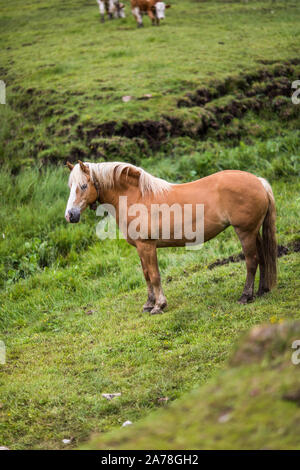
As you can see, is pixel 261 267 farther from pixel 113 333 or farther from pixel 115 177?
pixel 115 177

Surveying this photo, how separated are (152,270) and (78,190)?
1.26 m

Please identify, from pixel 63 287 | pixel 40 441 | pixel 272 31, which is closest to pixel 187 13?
pixel 272 31

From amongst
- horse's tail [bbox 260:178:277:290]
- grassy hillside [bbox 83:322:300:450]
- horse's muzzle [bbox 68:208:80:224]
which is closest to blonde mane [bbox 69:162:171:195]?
horse's muzzle [bbox 68:208:80:224]

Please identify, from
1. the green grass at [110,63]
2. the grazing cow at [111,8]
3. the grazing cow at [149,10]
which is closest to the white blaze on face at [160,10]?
the grazing cow at [149,10]

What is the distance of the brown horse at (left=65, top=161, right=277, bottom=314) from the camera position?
5.45m

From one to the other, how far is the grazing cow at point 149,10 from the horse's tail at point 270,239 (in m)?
14.1

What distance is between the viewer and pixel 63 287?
7.72 metres

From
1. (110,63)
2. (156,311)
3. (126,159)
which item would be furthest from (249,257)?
(110,63)

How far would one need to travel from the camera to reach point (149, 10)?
58.0 feet

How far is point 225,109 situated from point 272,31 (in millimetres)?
5192

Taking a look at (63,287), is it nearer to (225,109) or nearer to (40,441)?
(40,441)

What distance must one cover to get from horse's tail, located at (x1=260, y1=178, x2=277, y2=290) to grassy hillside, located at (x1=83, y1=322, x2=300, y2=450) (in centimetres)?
344

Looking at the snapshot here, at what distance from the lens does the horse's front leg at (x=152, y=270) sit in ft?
19.1
